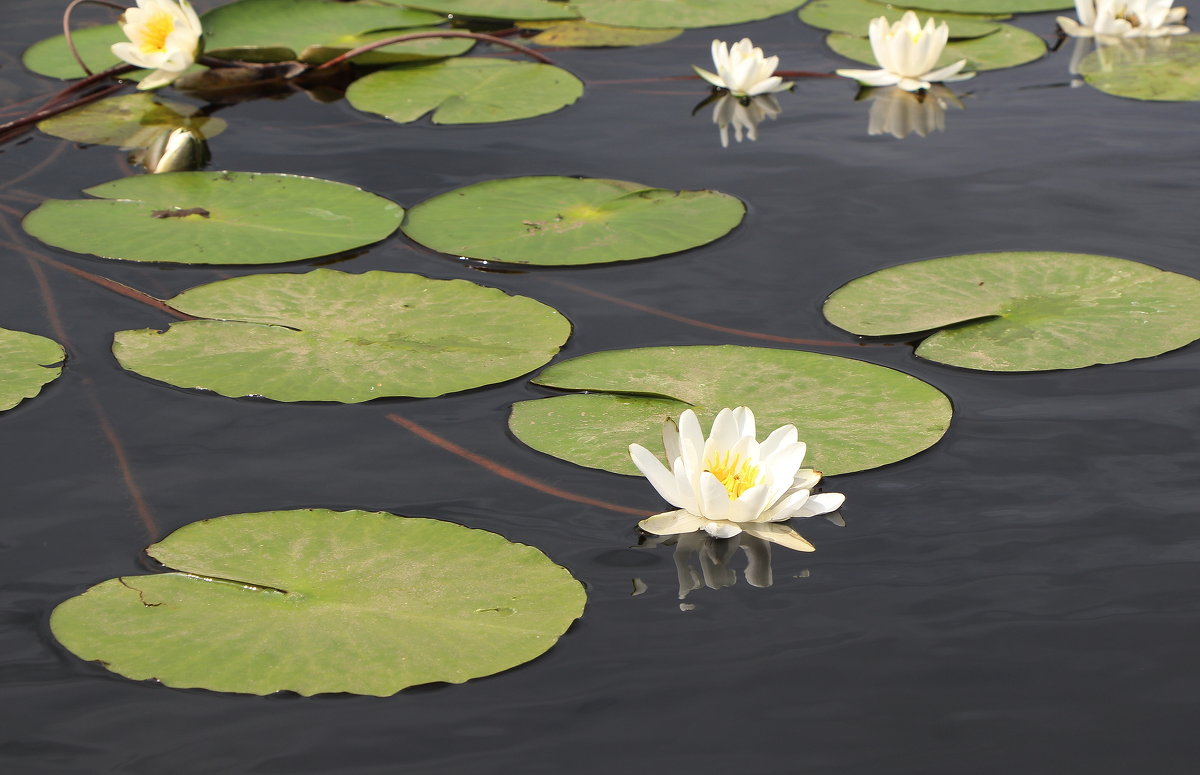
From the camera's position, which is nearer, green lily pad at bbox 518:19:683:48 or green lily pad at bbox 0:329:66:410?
green lily pad at bbox 0:329:66:410

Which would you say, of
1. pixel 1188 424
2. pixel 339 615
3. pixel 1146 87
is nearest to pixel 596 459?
pixel 339 615

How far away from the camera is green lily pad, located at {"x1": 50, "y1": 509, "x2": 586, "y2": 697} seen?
213 centimetres

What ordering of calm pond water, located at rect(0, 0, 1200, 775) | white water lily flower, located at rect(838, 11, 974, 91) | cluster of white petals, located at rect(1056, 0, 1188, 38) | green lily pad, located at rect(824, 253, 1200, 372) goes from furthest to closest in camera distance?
1. cluster of white petals, located at rect(1056, 0, 1188, 38)
2. white water lily flower, located at rect(838, 11, 974, 91)
3. green lily pad, located at rect(824, 253, 1200, 372)
4. calm pond water, located at rect(0, 0, 1200, 775)

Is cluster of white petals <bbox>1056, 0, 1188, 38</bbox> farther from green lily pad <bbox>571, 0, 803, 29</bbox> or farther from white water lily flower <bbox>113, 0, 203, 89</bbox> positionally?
white water lily flower <bbox>113, 0, 203, 89</bbox>

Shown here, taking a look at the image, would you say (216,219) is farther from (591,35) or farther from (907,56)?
(907,56)

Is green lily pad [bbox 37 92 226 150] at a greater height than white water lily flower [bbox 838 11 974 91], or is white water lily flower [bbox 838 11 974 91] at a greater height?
white water lily flower [bbox 838 11 974 91]

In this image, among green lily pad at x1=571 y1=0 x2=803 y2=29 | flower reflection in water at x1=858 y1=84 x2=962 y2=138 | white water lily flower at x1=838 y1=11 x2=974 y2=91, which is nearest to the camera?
flower reflection in water at x1=858 y1=84 x2=962 y2=138

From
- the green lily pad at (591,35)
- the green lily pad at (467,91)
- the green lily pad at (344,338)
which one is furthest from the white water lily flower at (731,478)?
the green lily pad at (591,35)

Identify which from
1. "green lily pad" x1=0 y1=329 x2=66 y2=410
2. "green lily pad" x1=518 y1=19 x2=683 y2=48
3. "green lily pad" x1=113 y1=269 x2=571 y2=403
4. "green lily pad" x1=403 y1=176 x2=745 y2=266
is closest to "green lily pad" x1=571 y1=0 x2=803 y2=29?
"green lily pad" x1=518 y1=19 x2=683 y2=48

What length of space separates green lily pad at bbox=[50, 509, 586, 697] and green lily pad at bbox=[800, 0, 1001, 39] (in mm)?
4109

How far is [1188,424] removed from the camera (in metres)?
2.91

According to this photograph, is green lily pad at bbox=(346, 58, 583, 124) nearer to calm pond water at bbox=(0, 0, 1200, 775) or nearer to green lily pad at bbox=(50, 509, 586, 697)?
calm pond water at bbox=(0, 0, 1200, 775)

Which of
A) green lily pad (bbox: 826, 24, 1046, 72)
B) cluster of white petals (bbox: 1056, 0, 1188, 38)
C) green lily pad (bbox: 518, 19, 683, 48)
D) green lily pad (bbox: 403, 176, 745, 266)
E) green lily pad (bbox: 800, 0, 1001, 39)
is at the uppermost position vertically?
cluster of white petals (bbox: 1056, 0, 1188, 38)

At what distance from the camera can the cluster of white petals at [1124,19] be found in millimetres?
5605
